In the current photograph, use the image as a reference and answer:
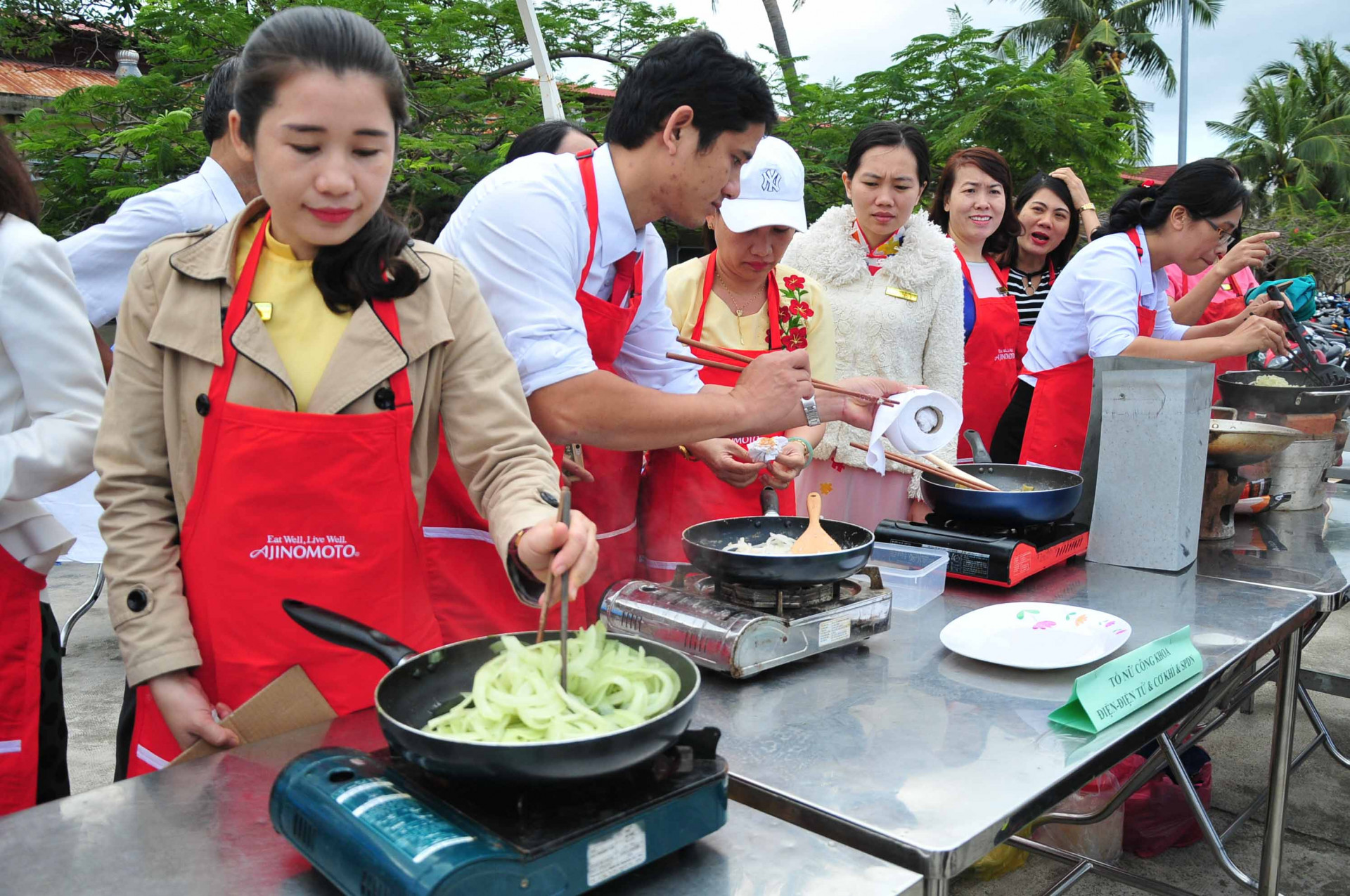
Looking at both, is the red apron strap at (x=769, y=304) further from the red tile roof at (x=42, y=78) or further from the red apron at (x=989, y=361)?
the red tile roof at (x=42, y=78)

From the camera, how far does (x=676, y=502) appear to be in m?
2.77

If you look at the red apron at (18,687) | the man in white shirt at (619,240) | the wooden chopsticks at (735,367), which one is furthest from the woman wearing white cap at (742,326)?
the red apron at (18,687)

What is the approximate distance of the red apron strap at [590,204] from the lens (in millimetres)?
1975

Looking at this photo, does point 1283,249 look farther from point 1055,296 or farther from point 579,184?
point 579,184

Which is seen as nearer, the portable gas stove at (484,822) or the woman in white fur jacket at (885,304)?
the portable gas stove at (484,822)

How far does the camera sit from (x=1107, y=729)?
1475 millimetres

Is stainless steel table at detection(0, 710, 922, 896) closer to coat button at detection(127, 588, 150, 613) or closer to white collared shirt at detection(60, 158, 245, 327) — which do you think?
coat button at detection(127, 588, 150, 613)

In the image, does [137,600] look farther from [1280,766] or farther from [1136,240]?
A: [1136,240]

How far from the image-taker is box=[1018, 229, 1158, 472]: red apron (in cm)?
341

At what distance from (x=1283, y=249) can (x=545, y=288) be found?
76.9 feet

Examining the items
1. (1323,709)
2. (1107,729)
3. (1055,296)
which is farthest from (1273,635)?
(1323,709)

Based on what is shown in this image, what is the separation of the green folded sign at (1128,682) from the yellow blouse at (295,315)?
121cm

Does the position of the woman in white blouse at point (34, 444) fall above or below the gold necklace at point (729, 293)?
below

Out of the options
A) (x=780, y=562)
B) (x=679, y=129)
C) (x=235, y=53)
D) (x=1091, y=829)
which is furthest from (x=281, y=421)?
(x=235, y=53)
